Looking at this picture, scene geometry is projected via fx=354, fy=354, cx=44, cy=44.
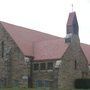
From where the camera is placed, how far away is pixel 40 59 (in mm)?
53812

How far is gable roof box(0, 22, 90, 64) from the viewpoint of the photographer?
176ft

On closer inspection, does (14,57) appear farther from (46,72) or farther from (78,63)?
(78,63)

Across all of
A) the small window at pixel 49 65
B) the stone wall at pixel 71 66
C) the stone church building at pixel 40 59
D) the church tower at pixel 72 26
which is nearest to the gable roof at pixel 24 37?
the stone church building at pixel 40 59

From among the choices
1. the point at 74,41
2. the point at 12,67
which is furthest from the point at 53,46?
the point at 12,67

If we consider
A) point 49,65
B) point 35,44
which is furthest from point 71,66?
point 35,44

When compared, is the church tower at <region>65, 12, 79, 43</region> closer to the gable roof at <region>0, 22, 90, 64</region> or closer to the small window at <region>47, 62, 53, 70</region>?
the gable roof at <region>0, 22, 90, 64</region>

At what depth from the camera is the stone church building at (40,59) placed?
5231 cm

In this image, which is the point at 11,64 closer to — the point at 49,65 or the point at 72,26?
the point at 49,65

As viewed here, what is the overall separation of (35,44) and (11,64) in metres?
6.06

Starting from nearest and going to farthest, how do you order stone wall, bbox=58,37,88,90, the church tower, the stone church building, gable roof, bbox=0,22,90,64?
stone wall, bbox=58,37,88,90 → the stone church building → gable roof, bbox=0,22,90,64 → the church tower

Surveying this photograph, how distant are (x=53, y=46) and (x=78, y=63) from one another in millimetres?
4877

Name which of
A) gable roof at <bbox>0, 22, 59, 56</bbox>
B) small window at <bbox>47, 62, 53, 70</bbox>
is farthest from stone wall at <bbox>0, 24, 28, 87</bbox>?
small window at <bbox>47, 62, 53, 70</bbox>

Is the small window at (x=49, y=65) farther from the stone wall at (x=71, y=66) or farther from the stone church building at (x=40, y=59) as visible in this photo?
the stone wall at (x=71, y=66)

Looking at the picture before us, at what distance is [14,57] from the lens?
54.9 meters
